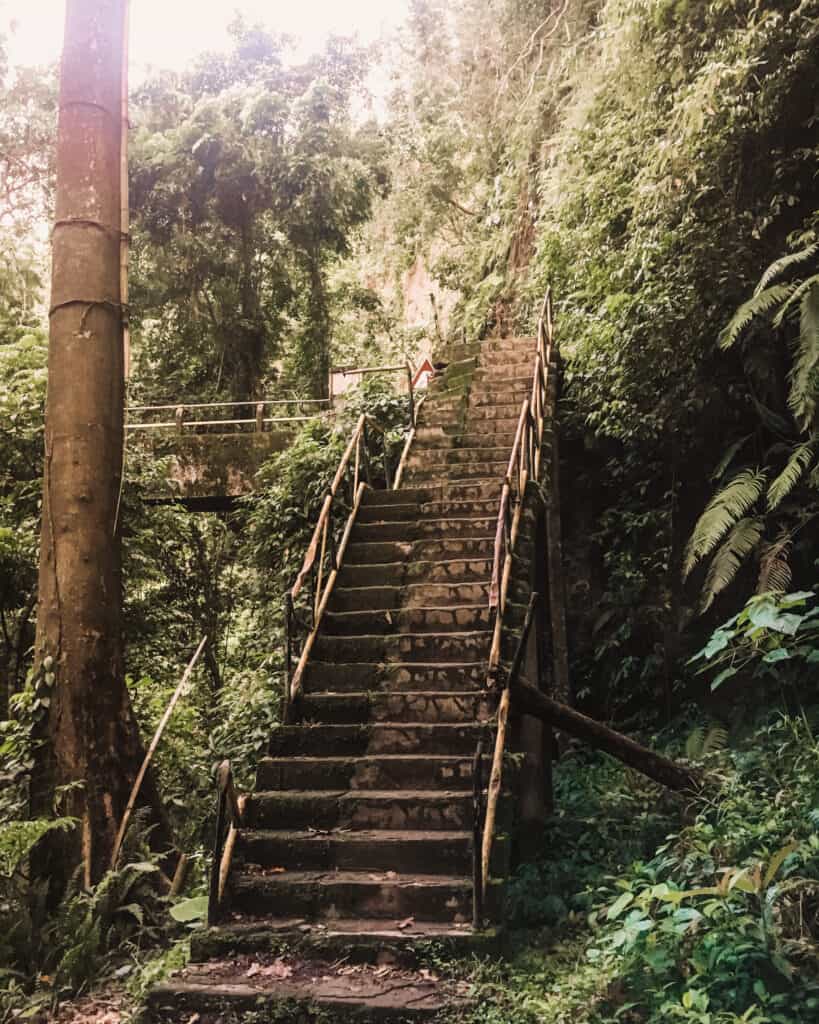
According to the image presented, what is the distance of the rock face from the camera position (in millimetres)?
4348

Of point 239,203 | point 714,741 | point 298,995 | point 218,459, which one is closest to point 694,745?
point 714,741

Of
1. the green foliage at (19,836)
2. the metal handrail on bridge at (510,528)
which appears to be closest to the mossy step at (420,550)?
the metal handrail on bridge at (510,528)

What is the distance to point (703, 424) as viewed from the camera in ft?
30.1

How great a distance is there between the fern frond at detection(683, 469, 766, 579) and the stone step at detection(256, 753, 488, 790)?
311cm

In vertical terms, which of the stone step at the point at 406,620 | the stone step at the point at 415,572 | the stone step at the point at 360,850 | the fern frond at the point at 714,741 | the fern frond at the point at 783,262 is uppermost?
the fern frond at the point at 783,262

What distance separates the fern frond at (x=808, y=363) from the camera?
6641 millimetres

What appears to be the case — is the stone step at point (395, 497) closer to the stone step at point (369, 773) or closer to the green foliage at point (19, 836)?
the stone step at point (369, 773)

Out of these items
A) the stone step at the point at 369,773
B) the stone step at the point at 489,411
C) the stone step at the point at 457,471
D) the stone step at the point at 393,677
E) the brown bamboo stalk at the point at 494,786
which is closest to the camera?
the brown bamboo stalk at the point at 494,786

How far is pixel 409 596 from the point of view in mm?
7281

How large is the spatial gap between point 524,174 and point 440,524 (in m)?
9.64

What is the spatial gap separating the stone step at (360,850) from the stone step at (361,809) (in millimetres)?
60

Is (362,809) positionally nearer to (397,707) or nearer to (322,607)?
(397,707)

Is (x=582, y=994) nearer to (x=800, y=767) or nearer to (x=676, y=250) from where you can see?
(x=800, y=767)

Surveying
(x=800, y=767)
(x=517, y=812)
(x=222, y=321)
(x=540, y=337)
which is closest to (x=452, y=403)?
(x=540, y=337)
